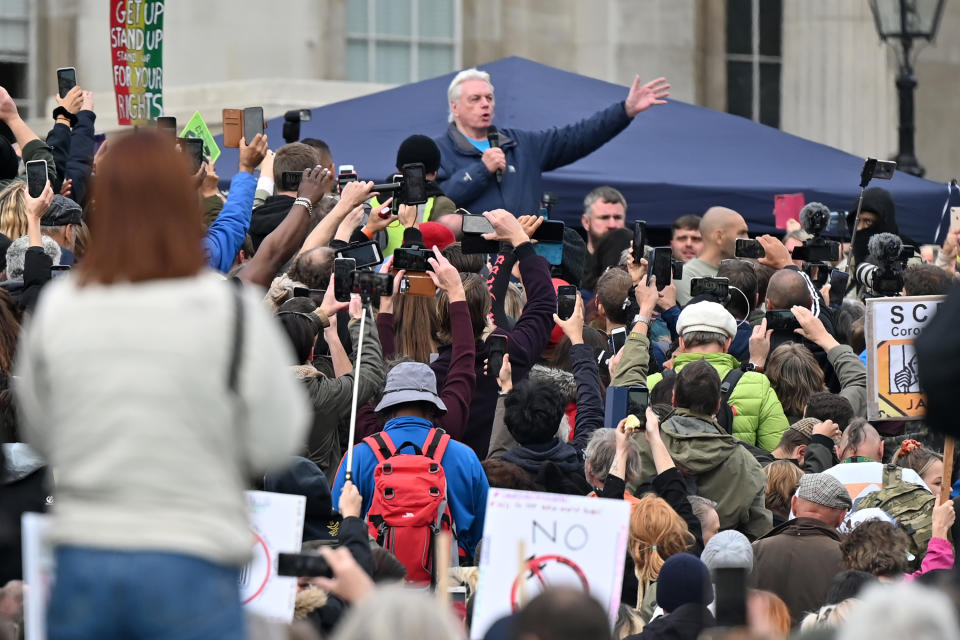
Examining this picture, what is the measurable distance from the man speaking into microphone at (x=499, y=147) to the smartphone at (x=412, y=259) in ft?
8.93

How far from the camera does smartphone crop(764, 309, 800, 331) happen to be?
9414 mm

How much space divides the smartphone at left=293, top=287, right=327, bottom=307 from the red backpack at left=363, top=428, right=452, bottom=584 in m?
1.53

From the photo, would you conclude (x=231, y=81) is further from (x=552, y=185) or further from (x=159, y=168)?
(x=159, y=168)

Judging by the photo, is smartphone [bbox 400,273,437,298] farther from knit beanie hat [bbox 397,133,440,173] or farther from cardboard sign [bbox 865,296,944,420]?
knit beanie hat [bbox 397,133,440,173]

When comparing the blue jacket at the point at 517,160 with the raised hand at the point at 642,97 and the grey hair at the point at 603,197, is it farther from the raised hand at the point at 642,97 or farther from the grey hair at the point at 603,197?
the grey hair at the point at 603,197

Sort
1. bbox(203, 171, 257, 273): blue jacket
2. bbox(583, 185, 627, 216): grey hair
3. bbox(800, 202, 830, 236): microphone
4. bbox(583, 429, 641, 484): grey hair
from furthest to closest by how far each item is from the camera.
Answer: bbox(583, 185, 627, 216): grey hair
bbox(800, 202, 830, 236): microphone
bbox(203, 171, 257, 273): blue jacket
bbox(583, 429, 641, 484): grey hair

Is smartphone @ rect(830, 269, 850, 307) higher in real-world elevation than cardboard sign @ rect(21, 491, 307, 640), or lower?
higher

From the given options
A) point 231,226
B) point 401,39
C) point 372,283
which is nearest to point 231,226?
point 231,226

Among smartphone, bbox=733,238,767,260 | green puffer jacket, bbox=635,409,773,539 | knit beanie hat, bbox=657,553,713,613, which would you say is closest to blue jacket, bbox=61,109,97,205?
green puffer jacket, bbox=635,409,773,539

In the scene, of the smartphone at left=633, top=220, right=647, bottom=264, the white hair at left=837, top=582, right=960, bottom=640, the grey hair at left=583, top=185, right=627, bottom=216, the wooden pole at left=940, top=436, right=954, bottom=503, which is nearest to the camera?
the white hair at left=837, top=582, right=960, bottom=640

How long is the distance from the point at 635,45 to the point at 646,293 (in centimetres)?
1073

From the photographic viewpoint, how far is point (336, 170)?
1272 centimetres

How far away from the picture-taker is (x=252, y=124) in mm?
8828

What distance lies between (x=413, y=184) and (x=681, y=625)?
3.86 m
